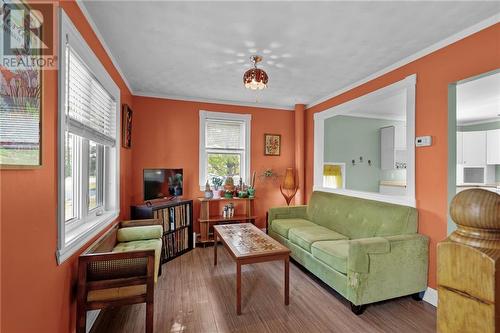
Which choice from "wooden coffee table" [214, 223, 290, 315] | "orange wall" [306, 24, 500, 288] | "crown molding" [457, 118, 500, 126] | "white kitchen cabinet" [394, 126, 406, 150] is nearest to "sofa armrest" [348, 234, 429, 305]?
"orange wall" [306, 24, 500, 288]

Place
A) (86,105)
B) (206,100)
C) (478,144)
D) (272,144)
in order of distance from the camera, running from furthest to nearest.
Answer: (478,144) < (272,144) < (206,100) < (86,105)

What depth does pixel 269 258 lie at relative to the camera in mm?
2350

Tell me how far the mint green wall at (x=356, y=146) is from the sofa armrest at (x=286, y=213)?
1.26 metres

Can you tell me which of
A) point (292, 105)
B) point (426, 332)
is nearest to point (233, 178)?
point (292, 105)

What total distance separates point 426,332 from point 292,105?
12.7 feet

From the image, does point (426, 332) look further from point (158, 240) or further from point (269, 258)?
point (158, 240)

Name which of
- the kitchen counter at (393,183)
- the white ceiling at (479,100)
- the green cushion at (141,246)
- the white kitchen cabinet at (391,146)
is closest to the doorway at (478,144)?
the white ceiling at (479,100)

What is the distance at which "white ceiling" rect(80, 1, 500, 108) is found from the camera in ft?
6.23

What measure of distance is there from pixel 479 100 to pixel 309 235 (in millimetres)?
3921

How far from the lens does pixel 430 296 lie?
7.97 ft

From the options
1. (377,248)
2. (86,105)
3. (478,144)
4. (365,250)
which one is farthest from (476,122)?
(86,105)

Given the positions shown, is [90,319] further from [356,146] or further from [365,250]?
[356,146]

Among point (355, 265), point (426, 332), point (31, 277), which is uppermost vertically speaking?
point (31, 277)

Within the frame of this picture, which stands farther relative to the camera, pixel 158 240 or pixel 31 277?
pixel 158 240
